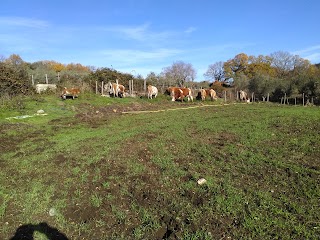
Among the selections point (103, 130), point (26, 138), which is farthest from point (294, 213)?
point (26, 138)

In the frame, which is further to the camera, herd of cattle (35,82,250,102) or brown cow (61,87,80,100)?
herd of cattle (35,82,250,102)

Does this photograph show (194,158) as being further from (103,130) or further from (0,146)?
(0,146)

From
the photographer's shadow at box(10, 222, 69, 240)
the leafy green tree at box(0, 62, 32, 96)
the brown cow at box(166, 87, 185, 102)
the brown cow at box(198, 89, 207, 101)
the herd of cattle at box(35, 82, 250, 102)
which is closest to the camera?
the photographer's shadow at box(10, 222, 69, 240)

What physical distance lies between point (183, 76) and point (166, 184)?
61.2m

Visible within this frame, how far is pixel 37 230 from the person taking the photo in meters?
5.14

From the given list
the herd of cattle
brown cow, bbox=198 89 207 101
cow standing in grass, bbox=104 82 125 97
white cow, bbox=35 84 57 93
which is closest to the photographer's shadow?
the herd of cattle

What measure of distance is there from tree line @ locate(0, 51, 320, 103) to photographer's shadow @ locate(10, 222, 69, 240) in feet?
57.9

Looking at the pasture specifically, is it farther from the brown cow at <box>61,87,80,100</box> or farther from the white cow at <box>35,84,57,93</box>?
the white cow at <box>35,84,57,93</box>

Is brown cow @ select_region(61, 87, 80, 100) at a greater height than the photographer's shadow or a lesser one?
greater

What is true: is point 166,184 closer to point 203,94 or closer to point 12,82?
point 12,82

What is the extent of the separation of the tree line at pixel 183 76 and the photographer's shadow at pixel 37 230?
1764cm

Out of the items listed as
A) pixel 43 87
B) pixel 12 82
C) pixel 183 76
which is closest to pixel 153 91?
pixel 43 87

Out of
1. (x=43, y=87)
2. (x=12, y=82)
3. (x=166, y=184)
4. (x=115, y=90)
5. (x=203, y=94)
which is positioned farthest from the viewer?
(x=203, y=94)

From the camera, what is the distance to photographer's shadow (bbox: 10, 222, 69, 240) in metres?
4.94
